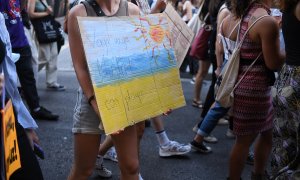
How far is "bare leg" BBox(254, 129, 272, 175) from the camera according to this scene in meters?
3.21

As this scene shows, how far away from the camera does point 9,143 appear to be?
177cm

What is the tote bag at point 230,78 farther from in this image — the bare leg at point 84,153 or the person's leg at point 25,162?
the person's leg at point 25,162

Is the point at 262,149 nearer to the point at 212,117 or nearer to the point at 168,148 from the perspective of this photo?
the point at 212,117

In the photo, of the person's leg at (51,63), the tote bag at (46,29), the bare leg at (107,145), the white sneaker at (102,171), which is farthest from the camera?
the person's leg at (51,63)

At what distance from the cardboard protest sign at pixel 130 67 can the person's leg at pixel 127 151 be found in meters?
0.15

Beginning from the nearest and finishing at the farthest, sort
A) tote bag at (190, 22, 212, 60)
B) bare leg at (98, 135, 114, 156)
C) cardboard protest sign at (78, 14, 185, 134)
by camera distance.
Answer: cardboard protest sign at (78, 14, 185, 134) → bare leg at (98, 135, 114, 156) → tote bag at (190, 22, 212, 60)

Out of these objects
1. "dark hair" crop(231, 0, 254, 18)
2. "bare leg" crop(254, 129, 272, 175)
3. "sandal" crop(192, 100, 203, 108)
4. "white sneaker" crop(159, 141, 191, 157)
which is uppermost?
"dark hair" crop(231, 0, 254, 18)

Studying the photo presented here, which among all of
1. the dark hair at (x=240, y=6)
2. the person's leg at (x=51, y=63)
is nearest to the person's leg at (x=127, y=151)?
the dark hair at (x=240, y=6)

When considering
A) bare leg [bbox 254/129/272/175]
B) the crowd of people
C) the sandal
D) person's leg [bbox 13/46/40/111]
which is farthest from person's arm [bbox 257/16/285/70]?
the sandal

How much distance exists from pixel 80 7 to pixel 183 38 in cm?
91

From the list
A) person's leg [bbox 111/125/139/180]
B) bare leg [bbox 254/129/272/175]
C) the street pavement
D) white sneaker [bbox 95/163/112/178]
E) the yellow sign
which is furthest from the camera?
the street pavement

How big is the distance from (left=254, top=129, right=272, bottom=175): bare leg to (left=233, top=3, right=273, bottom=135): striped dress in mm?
198

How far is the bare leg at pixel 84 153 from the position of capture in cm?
239

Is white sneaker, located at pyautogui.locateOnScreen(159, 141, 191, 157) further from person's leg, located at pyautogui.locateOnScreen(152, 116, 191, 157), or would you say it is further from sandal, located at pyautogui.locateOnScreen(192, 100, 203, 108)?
sandal, located at pyautogui.locateOnScreen(192, 100, 203, 108)
